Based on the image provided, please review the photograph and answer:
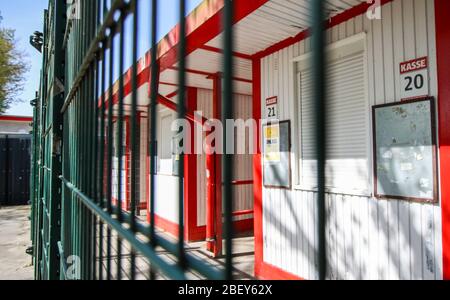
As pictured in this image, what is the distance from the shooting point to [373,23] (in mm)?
3199

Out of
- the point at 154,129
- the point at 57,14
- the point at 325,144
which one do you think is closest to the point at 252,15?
the point at 57,14

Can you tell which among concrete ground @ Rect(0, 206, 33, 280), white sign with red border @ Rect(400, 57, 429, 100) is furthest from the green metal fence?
concrete ground @ Rect(0, 206, 33, 280)

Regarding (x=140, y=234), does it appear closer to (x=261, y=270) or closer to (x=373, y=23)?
(x=373, y=23)

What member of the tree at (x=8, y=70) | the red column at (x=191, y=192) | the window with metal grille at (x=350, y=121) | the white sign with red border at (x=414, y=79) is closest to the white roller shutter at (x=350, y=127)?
the window with metal grille at (x=350, y=121)

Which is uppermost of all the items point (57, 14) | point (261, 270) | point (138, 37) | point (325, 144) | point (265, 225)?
point (57, 14)

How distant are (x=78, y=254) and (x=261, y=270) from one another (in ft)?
10.7

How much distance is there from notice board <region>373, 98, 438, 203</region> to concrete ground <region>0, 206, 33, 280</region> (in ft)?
15.9

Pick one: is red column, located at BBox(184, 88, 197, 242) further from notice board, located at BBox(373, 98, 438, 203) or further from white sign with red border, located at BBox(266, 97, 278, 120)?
notice board, located at BBox(373, 98, 438, 203)

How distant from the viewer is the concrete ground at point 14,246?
17.5 ft

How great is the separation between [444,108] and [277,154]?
2.00 m

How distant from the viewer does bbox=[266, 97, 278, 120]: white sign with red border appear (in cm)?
438

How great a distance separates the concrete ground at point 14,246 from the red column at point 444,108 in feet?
16.8

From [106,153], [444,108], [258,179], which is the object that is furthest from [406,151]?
[106,153]

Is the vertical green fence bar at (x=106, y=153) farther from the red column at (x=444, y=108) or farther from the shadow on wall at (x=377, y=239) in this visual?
the red column at (x=444, y=108)
